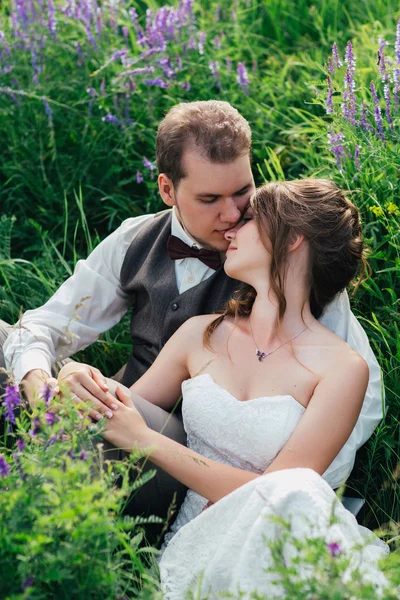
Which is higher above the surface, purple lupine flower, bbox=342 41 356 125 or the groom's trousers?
purple lupine flower, bbox=342 41 356 125

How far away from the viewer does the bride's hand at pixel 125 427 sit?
9.10 ft

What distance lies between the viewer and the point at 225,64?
4.96 m

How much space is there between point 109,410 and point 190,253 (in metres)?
0.85

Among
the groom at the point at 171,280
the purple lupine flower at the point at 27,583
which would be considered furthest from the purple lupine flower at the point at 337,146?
the purple lupine flower at the point at 27,583

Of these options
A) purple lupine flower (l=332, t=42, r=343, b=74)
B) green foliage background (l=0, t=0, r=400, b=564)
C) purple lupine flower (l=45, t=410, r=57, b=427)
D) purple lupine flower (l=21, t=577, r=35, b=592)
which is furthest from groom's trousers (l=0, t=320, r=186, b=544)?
purple lupine flower (l=332, t=42, r=343, b=74)

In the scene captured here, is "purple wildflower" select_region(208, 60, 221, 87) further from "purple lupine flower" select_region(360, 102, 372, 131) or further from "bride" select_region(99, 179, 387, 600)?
"bride" select_region(99, 179, 387, 600)

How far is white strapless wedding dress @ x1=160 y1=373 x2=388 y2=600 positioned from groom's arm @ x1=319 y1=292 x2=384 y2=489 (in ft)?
0.97

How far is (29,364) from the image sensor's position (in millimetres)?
3238

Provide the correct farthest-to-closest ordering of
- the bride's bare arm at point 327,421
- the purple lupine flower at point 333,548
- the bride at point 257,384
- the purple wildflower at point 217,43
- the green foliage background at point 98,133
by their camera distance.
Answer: the purple wildflower at point 217,43 < the green foliage background at point 98,133 < the bride's bare arm at point 327,421 < the bride at point 257,384 < the purple lupine flower at point 333,548

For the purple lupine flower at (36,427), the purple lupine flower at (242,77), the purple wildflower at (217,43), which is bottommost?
the purple lupine flower at (36,427)

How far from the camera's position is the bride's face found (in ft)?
9.89

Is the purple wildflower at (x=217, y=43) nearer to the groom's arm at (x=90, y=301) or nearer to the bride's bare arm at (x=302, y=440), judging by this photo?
the groom's arm at (x=90, y=301)

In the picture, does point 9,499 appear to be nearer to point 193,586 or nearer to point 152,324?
point 193,586

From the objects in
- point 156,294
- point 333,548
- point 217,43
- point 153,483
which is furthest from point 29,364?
point 217,43
